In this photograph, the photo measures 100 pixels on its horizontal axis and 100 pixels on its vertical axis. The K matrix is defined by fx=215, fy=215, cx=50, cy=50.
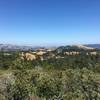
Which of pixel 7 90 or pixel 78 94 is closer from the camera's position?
pixel 78 94

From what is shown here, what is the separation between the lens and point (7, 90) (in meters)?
25.3

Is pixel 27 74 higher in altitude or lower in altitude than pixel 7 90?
higher

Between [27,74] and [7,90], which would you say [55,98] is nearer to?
[27,74]

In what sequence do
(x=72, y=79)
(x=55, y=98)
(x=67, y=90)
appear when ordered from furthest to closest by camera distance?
(x=72, y=79)
(x=67, y=90)
(x=55, y=98)

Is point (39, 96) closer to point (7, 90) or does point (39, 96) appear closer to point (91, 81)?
point (7, 90)

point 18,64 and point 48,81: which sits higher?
point 18,64

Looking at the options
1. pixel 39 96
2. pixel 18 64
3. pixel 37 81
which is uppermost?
pixel 18 64

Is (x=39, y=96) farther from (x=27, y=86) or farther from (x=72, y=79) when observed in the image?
(x=72, y=79)

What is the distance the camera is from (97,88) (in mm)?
24828

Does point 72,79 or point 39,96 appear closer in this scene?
point 39,96

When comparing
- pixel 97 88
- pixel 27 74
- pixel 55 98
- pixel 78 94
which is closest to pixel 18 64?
pixel 27 74

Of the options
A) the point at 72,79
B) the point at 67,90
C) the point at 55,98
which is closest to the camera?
the point at 55,98

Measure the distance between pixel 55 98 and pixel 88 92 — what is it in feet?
13.6

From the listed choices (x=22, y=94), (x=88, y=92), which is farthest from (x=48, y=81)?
(x=88, y=92)
